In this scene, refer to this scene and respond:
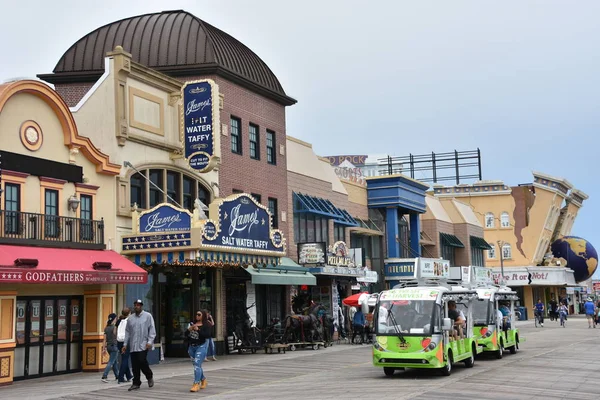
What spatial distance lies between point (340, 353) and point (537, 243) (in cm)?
4729

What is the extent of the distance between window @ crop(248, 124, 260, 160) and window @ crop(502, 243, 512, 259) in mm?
45517

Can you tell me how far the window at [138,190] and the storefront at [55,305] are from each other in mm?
2517

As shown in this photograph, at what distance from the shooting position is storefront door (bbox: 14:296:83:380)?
67.7ft

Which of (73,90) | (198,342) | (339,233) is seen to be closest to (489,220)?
(339,233)

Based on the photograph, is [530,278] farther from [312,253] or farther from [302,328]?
[302,328]

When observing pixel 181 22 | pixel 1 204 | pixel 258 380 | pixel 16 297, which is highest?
pixel 181 22

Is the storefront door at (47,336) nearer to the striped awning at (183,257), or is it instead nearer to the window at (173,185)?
the striped awning at (183,257)

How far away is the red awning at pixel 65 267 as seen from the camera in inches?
737

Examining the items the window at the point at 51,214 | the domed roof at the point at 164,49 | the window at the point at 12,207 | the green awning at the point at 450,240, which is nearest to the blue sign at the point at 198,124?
the domed roof at the point at 164,49

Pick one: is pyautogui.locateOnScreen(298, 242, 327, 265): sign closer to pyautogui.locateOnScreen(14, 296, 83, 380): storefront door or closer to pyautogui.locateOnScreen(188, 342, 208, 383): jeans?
pyautogui.locateOnScreen(14, 296, 83, 380): storefront door

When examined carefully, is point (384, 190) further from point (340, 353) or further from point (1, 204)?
point (1, 204)

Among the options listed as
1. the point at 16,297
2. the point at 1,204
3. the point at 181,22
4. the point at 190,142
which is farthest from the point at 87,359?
the point at 181,22

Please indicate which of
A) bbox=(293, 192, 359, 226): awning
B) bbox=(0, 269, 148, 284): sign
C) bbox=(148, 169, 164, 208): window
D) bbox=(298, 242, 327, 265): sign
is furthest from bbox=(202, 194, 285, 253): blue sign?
bbox=(293, 192, 359, 226): awning

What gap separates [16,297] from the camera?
2028cm
